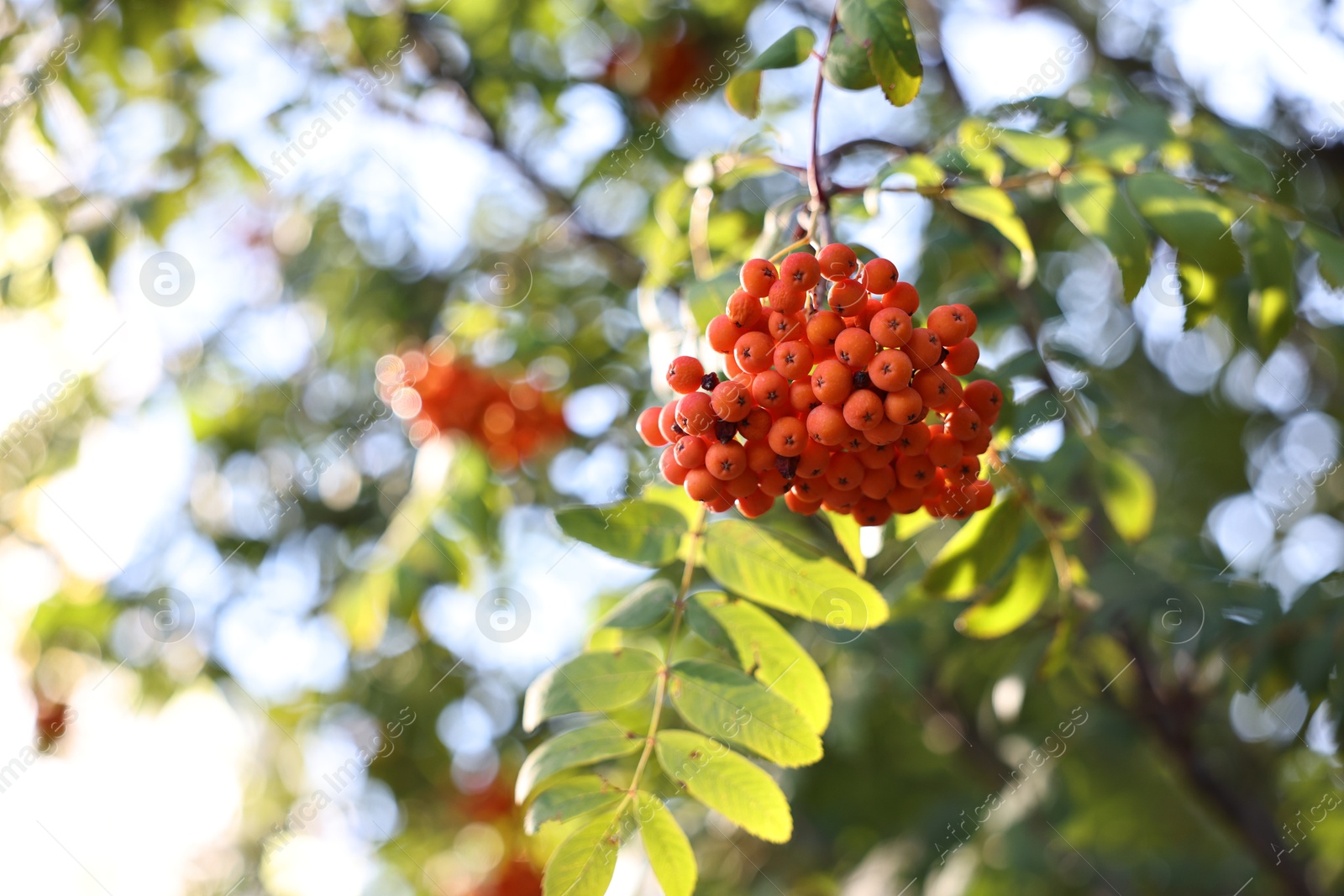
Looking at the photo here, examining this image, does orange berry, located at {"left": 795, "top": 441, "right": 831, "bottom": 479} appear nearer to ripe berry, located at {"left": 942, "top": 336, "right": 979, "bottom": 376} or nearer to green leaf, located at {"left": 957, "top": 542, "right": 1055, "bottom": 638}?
ripe berry, located at {"left": 942, "top": 336, "right": 979, "bottom": 376}

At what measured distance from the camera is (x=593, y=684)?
77.4 inches

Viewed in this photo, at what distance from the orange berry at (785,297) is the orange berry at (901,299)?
16cm

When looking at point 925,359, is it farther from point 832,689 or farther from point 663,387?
point 832,689

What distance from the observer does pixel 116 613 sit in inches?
Result: 171

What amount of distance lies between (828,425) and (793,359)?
0.15 meters

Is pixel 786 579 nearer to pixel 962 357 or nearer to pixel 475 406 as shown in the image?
pixel 962 357

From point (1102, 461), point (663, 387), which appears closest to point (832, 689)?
point (1102, 461)

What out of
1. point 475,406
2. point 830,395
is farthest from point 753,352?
point 475,406

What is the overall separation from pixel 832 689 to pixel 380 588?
179 cm

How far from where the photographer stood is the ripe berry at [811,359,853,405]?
163 cm

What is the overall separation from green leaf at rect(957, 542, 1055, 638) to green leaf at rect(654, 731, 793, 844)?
3.30 feet

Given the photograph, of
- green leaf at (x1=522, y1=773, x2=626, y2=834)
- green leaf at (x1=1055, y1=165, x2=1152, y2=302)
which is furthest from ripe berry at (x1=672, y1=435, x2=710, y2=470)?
green leaf at (x1=1055, y1=165, x2=1152, y2=302)

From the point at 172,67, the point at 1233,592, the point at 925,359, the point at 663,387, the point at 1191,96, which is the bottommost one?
the point at 1233,592

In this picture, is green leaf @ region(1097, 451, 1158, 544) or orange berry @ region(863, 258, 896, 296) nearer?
orange berry @ region(863, 258, 896, 296)
